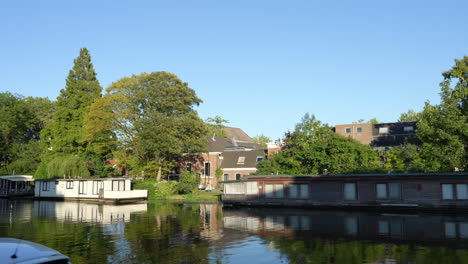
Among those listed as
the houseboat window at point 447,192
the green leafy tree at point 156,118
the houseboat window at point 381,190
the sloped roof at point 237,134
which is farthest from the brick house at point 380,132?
the houseboat window at point 447,192

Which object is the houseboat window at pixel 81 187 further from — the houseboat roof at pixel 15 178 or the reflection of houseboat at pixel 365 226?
the reflection of houseboat at pixel 365 226

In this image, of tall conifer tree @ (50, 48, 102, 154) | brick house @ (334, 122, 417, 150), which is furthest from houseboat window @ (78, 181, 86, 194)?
brick house @ (334, 122, 417, 150)

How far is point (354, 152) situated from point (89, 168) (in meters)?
42.3

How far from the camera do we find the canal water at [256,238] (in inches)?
648

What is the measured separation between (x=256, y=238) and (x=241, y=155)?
159 feet

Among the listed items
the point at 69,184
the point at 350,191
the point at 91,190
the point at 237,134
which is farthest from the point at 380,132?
the point at 69,184

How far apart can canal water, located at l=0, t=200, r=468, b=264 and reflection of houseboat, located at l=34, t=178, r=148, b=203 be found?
1791cm

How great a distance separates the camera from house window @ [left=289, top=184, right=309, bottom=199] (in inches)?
1537

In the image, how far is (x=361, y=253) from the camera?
1689 cm

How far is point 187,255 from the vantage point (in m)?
17.0

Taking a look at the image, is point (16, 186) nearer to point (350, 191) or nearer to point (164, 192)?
point (164, 192)

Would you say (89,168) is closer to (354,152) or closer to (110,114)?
(110,114)

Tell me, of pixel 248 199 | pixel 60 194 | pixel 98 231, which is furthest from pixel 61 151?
pixel 98 231

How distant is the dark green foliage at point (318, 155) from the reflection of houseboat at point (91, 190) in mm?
17598
